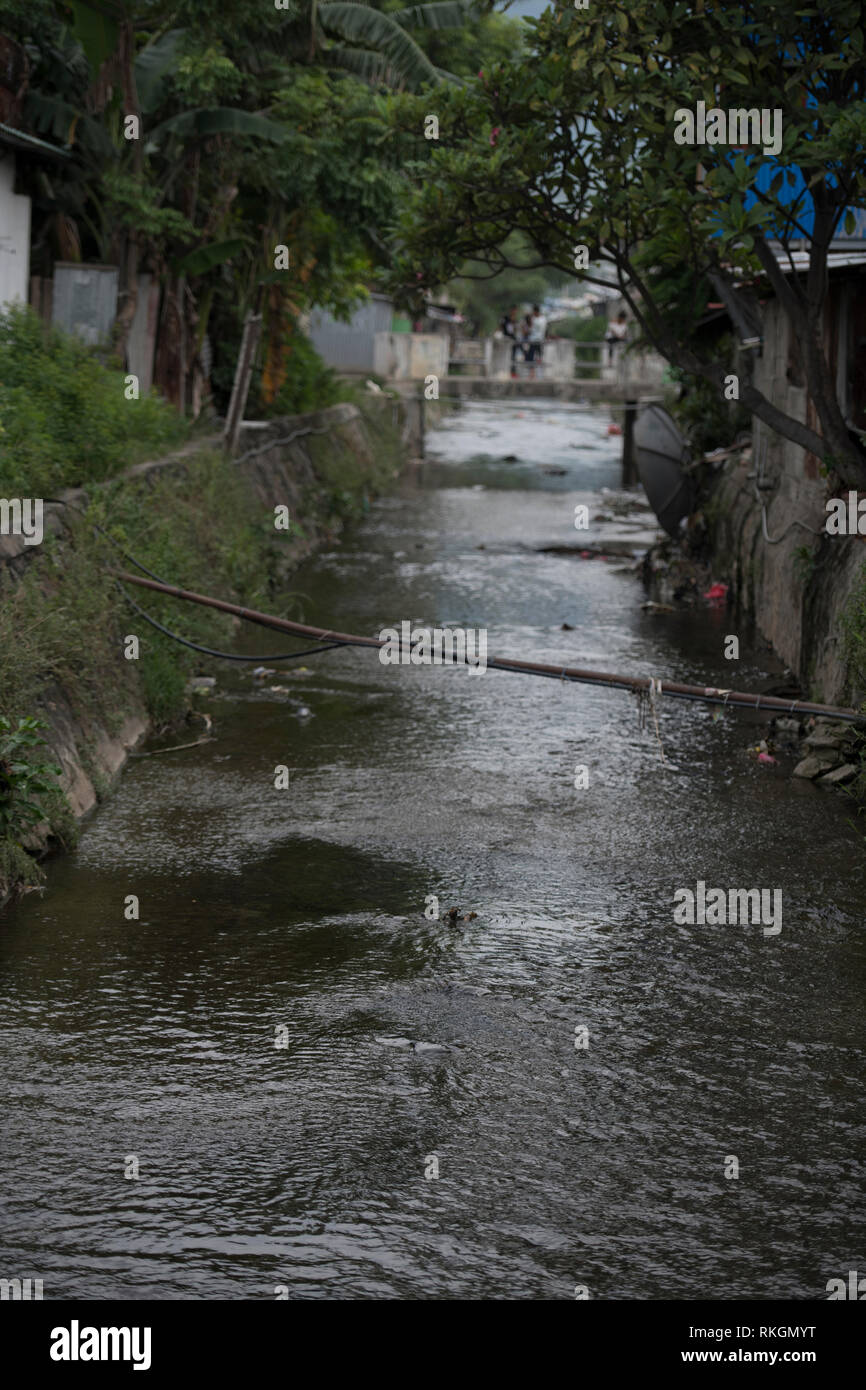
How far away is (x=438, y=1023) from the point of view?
684 centimetres


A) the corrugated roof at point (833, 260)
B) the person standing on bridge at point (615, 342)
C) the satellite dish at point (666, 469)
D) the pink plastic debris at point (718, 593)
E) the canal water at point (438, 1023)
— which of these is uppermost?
the person standing on bridge at point (615, 342)

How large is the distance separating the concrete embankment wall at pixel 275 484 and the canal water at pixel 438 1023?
35 cm

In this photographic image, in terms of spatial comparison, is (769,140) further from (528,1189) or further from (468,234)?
(528,1189)

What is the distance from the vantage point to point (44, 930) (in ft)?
25.4

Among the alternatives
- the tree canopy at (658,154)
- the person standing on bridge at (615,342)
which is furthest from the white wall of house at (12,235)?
the person standing on bridge at (615,342)

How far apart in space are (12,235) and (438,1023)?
12.4 m

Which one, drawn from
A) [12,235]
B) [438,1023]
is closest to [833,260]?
[12,235]

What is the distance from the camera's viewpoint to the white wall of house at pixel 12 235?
16156mm

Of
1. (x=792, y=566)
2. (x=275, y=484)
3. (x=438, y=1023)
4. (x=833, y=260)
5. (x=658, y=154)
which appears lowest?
(x=438, y=1023)

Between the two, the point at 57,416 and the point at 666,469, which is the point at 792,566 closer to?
the point at 57,416

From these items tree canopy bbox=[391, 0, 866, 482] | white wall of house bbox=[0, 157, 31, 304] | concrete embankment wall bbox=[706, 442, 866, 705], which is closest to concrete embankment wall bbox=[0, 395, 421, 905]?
white wall of house bbox=[0, 157, 31, 304]

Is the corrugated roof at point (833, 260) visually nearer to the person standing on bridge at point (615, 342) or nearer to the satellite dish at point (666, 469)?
the satellite dish at point (666, 469)

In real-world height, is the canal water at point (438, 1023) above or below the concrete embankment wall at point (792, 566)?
below
